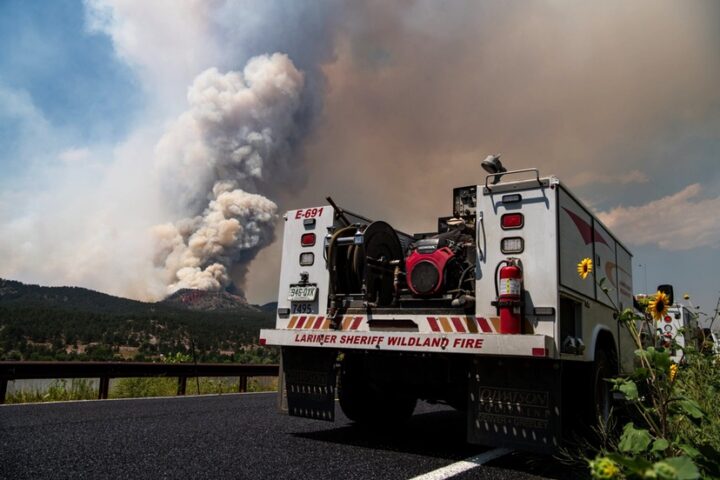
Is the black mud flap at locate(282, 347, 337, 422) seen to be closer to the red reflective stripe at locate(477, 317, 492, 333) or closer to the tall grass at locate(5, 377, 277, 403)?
the red reflective stripe at locate(477, 317, 492, 333)

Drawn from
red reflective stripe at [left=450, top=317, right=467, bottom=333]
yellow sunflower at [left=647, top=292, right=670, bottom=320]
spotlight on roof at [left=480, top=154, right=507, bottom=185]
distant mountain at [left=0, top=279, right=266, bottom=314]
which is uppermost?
distant mountain at [left=0, top=279, right=266, bottom=314]

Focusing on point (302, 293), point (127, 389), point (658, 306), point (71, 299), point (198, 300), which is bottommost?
point (127, 389)

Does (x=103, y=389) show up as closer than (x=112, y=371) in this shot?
Yes

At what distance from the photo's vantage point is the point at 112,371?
32.6 ft

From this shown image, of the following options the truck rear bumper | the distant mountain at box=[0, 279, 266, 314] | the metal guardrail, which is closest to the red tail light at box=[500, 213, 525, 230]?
the truck rear bumper

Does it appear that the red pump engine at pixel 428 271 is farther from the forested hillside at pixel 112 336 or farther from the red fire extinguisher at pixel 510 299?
the forested hillside at pixel 112 336

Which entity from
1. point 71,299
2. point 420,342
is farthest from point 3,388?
point 71,299

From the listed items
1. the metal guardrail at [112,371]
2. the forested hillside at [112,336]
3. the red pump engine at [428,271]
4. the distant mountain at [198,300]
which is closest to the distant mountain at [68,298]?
the distant mountain at [198,300]

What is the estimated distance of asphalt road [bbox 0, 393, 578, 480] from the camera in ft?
13.5

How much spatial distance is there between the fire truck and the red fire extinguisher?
10mm

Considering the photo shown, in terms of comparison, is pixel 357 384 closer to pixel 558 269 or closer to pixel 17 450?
pixel 558 269

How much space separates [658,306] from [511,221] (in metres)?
1.64

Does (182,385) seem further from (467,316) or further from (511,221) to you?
(511,221)

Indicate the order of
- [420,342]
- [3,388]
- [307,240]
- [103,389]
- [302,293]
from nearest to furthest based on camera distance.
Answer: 1. [420,342]
2. [302,293]
3. [307,240]
4. [3,388]
5. [103,389]
